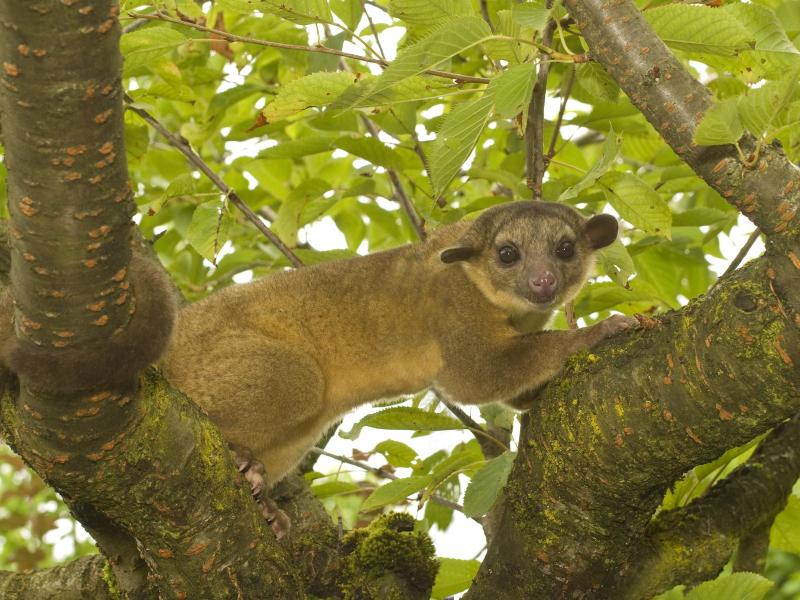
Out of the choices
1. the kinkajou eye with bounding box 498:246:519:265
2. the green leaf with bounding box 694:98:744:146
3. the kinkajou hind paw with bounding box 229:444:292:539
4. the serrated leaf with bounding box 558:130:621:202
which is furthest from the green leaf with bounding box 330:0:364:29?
the kinkajou hind paw with bounding box 229:444:292:539

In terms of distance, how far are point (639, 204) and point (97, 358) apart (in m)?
2.41

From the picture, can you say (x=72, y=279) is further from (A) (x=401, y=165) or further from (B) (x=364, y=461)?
(B) (x=364, y=461)

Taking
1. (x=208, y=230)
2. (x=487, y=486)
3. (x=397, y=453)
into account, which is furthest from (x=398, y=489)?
(x=208, y=230)

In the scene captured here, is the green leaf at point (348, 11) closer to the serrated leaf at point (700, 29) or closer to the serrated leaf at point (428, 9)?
the serrated leaf at point (428, 9)

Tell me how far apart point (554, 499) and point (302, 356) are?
165 cm

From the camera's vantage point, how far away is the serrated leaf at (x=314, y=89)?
3.87 m

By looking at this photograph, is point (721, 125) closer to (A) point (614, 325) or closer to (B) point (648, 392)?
(B) point (648, 392)

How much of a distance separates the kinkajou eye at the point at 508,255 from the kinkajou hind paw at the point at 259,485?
1684mm

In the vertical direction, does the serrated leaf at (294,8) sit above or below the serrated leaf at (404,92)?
above

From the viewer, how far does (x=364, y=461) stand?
558 centimetres

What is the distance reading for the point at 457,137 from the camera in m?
3.34

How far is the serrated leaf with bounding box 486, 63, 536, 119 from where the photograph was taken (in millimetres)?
3088

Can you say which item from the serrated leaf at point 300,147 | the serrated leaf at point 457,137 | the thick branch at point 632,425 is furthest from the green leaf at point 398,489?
the serrated leaf at point 300,147

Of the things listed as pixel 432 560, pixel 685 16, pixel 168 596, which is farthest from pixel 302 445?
pixel 685 16
